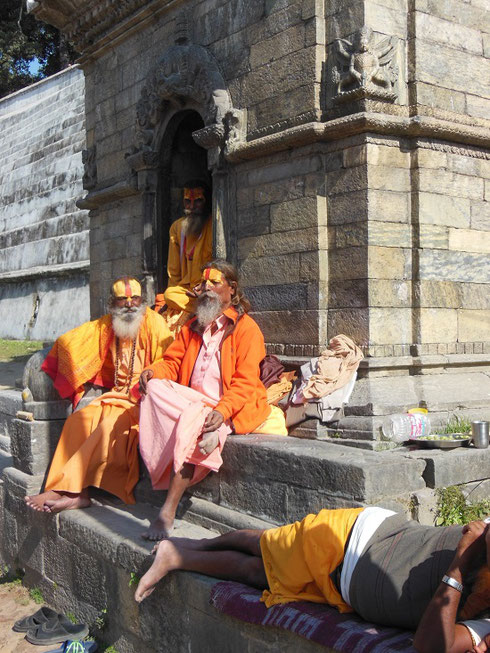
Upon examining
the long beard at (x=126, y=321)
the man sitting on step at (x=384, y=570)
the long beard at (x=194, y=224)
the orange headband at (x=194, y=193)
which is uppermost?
the orange headband at (x=194, y=193)

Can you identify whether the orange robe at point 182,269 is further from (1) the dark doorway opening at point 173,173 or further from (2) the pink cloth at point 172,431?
(2) the pink cloth at point 172,431

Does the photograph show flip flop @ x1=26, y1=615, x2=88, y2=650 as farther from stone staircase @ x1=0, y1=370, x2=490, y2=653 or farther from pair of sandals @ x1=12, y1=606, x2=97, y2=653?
stone staircase @ x1=0, y1=370, x2=490, y2=653

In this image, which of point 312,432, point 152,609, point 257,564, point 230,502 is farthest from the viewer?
point 312,432

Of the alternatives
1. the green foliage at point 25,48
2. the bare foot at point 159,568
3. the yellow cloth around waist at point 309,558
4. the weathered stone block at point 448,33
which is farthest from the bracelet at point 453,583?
the green foliage at point 25,48

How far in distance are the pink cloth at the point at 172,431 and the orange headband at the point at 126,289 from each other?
117cm

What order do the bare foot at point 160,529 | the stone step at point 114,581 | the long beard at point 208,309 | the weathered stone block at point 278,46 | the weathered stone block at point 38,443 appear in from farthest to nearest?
the weathered stone block at point 38,443
the weathered stone block at point 278,46
the long beard at point 208,309
the bare foot at point 160,529
the stone step at point 114,581

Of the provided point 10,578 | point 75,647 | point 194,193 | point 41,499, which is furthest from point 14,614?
point 194,193

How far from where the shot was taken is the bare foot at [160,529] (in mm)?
4715

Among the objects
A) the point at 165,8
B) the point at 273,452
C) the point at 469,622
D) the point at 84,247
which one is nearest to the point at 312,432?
the point at 273,452

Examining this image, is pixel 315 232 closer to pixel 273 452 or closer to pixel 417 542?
pixel 273 452

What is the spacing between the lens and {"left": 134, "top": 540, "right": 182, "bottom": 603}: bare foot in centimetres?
421

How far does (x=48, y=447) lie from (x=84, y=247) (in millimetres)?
10357

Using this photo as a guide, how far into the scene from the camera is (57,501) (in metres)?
5.62

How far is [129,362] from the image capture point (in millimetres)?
6203
